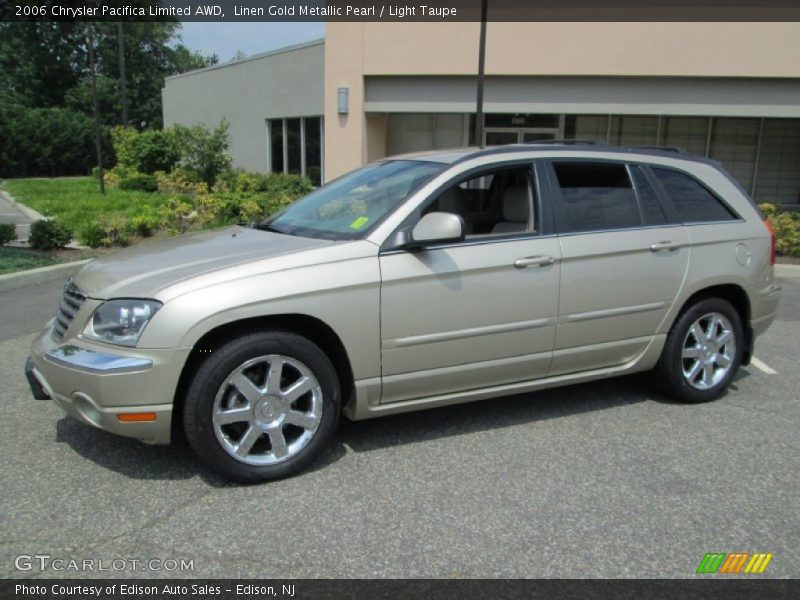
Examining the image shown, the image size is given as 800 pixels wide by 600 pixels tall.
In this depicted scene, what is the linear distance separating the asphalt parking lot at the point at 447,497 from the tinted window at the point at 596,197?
1299 mm

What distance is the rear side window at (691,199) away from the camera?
4.77 m

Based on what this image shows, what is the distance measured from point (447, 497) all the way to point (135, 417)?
158 cm

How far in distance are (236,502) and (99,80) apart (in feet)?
191

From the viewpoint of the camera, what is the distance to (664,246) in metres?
4.56

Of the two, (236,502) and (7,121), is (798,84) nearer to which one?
(236,502)

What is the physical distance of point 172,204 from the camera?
1206 centimetres

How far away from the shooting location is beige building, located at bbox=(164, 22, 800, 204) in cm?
1559

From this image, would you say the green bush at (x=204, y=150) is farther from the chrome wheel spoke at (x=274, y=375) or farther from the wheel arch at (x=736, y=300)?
the chrome wheel spoke at (x=274, y=375)

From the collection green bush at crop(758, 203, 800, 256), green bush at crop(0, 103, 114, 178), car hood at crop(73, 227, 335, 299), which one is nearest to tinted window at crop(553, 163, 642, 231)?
car hood at crop(73, 227, 335, 299)

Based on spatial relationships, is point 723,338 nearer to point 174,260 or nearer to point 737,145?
point 174,260

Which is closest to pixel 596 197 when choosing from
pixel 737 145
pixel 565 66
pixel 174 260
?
pixel 174 260

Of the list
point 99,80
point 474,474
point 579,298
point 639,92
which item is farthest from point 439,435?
point 99,80

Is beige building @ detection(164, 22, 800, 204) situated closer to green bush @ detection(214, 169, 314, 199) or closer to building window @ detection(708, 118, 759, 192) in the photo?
building window @ detection(708, 118, 759, 192)

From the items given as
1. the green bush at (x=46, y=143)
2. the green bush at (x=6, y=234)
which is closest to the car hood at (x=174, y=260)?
the green bush at (x=6, y=234)
